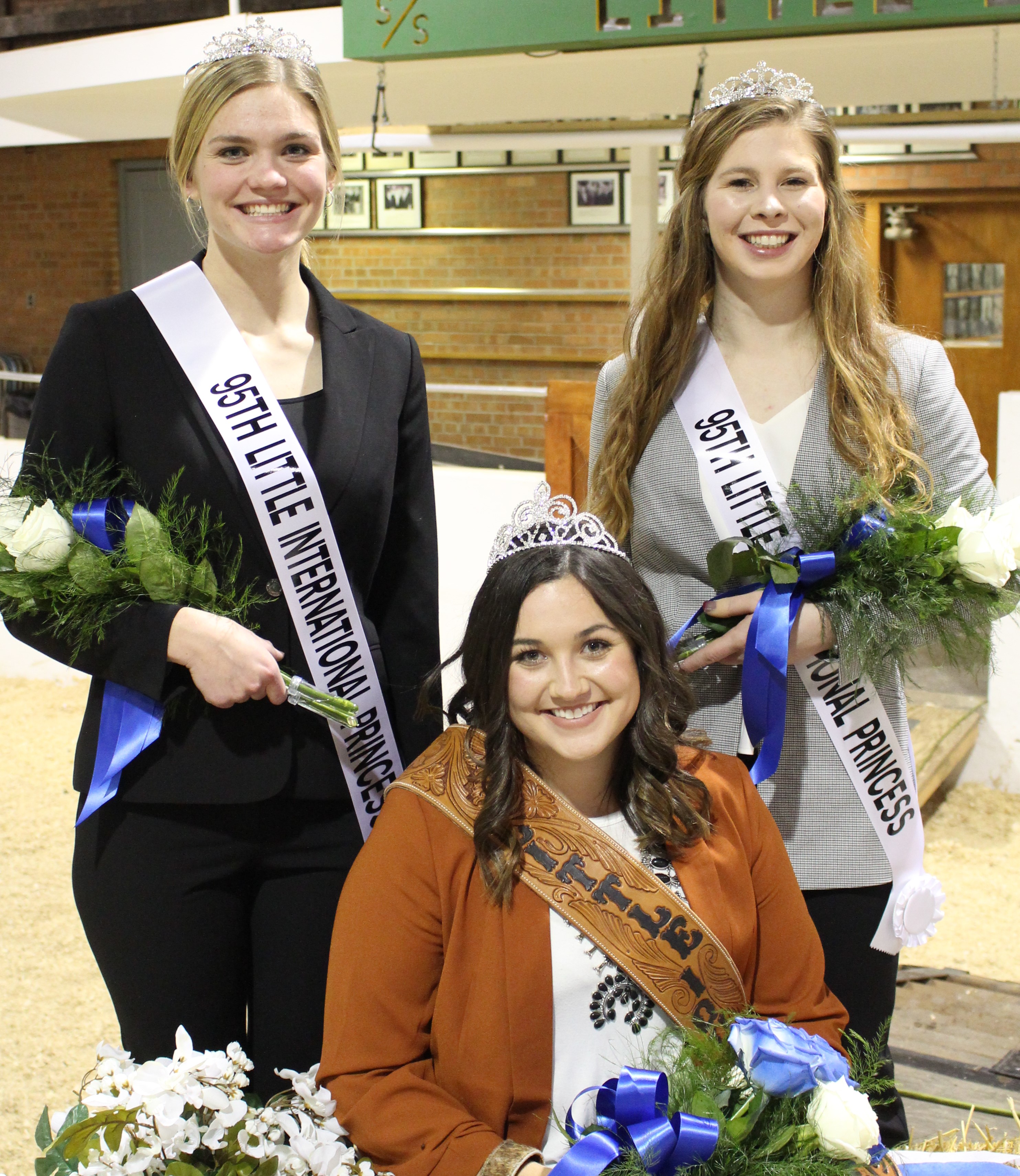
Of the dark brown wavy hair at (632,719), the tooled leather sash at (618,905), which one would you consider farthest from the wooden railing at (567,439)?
the tooled leather sash at (618,905)

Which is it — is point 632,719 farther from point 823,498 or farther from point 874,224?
point 874,224

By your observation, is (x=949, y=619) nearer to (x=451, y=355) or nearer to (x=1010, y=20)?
(x=1010, y=20)

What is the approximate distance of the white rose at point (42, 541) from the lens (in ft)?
4.42

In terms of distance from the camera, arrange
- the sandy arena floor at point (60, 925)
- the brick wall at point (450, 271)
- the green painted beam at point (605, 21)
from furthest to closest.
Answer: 1. the brick wall at point (450, 271)
2. the green painted beam at point (605, 21)
3. the sandy arena floor at point (60, 925)

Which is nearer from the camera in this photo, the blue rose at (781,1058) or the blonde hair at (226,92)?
the blue rose at (781,1058)

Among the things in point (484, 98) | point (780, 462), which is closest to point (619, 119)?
point (484, 98)

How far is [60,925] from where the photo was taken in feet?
11.6

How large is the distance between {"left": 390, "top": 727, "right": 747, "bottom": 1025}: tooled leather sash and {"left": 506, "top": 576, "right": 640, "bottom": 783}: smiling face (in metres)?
Result: 0.07

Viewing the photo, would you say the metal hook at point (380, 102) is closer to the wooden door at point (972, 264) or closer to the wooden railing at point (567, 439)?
the wooden railing at point (567, 439)

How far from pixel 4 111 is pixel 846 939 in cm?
572

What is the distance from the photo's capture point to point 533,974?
128 cm

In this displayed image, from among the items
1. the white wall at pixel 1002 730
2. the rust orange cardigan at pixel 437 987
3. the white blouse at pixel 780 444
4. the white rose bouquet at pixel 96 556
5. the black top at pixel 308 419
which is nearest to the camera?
→ the rust orange cardigan at pixel 437 987

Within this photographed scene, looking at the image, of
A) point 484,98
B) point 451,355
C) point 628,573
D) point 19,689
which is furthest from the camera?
point 451,355

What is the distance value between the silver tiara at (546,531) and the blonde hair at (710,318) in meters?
0.27
